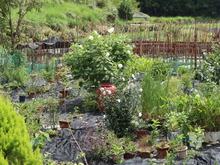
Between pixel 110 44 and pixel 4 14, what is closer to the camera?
pixel 110 44

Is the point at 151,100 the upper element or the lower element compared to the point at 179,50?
lower

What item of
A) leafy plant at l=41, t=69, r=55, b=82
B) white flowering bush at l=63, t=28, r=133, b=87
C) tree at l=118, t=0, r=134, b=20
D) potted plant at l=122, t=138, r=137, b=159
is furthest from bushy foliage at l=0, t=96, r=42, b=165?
tree at l=118, t=0, r=134, b=20

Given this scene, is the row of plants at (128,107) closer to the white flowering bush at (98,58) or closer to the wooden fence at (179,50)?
the white flowering bush at (98,58)

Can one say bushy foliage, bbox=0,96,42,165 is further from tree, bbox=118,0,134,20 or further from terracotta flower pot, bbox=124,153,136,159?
tree, bbox=118,0,134,20

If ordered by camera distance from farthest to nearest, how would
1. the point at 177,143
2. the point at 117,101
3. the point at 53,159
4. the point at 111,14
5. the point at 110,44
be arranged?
the point at 111,14, the point at 110,44, the point at 117,101, the point at 53,159, the point at 177,143

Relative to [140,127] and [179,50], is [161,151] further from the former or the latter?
[179,50]

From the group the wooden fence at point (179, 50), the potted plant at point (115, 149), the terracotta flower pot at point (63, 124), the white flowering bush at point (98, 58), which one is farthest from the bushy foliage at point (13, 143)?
A: the wooden fence at point (179, 50)

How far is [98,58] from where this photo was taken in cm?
590

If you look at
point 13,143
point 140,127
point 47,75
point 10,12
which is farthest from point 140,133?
point 10,12

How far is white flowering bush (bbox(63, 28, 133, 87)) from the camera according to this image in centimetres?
590

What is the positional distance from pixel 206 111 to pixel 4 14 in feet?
31.3

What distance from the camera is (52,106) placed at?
15.8 ft

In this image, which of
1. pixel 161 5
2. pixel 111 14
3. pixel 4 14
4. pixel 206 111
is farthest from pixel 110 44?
pixel 161 5

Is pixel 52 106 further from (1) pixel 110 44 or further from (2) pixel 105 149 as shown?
(1) pixel 110 44
